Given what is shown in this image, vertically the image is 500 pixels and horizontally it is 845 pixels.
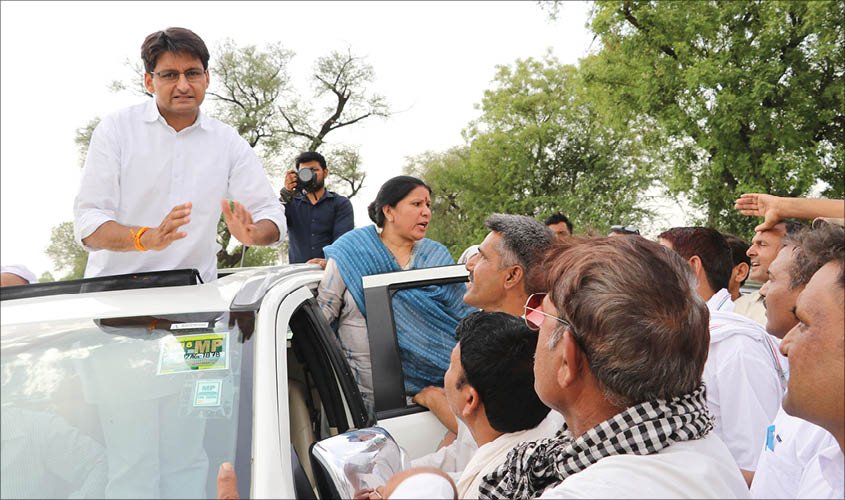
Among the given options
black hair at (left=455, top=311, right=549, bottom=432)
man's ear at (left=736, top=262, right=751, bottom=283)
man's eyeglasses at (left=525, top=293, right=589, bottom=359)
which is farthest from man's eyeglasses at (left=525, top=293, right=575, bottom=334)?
man's ear at (left=736, top=262, right=751, bottom=283)

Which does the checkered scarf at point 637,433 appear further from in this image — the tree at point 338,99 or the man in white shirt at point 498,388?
the tree at point 338,99

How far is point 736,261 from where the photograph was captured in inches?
196

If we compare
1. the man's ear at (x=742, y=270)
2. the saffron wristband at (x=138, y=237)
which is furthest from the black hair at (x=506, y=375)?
the man's ear at (x=742, y=270)

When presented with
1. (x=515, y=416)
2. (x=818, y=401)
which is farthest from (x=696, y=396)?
(x=515, y=416)

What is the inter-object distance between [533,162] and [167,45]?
33013mm

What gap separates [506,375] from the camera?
229cm

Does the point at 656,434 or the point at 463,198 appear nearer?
the point at 656,434

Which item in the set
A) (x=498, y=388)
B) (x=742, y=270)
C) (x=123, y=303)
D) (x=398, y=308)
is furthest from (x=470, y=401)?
(x=742, y=270)

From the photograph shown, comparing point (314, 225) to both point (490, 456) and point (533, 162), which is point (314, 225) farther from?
point (533, 162)

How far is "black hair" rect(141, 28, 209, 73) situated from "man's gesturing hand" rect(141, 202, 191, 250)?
743 millimetres

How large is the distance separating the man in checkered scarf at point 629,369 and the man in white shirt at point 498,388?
50cm

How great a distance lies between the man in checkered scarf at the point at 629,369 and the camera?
5.14ft

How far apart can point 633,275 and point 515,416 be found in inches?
31.8

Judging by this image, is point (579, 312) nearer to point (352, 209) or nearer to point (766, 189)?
point (352, 209)
